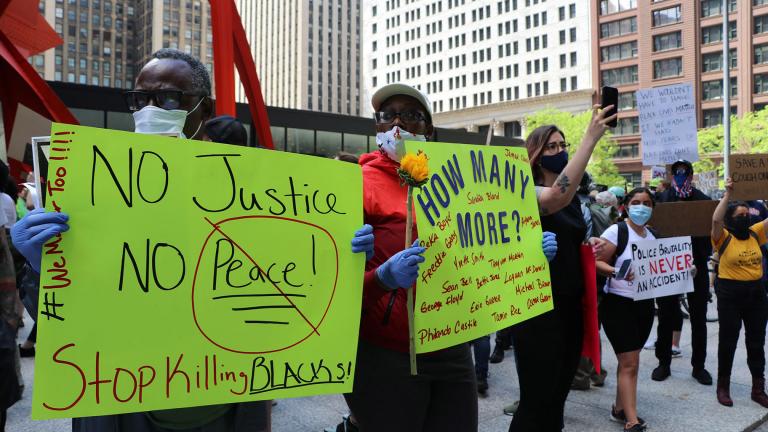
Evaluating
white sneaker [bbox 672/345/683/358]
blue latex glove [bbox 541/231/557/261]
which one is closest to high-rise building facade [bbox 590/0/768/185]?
white sneaker [bbox 672/345/683/358]

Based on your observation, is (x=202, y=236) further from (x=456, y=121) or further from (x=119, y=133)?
(x=456, y=121)

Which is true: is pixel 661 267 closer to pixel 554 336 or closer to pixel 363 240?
pixel 554 336

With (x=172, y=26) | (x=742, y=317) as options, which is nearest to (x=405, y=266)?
(x=742, y=317)

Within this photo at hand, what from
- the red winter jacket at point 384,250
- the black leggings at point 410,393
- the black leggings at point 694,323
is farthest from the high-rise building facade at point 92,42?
the black leggings at point 410,393

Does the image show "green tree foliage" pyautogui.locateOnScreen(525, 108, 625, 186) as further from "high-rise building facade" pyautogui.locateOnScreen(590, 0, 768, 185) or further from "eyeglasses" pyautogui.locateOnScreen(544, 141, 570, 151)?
"eyeglasses" pyautogui.locateOnScreen(544, 141, 570, 151)

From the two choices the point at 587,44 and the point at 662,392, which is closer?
the point at 662,392

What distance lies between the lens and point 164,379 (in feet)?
5.01

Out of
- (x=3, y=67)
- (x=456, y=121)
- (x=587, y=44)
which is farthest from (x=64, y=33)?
(x=3, y=67)

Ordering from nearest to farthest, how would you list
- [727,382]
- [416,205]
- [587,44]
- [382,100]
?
[416,205], [382,100], [727,382], [587,44]

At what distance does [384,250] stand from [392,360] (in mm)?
399

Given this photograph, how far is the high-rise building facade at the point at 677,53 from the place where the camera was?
5928 centimetres

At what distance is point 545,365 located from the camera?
305 cm

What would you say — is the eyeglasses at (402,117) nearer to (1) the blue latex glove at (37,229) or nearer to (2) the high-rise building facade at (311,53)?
(1) the blue latex glove at (37,229)

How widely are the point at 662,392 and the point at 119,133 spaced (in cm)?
527
